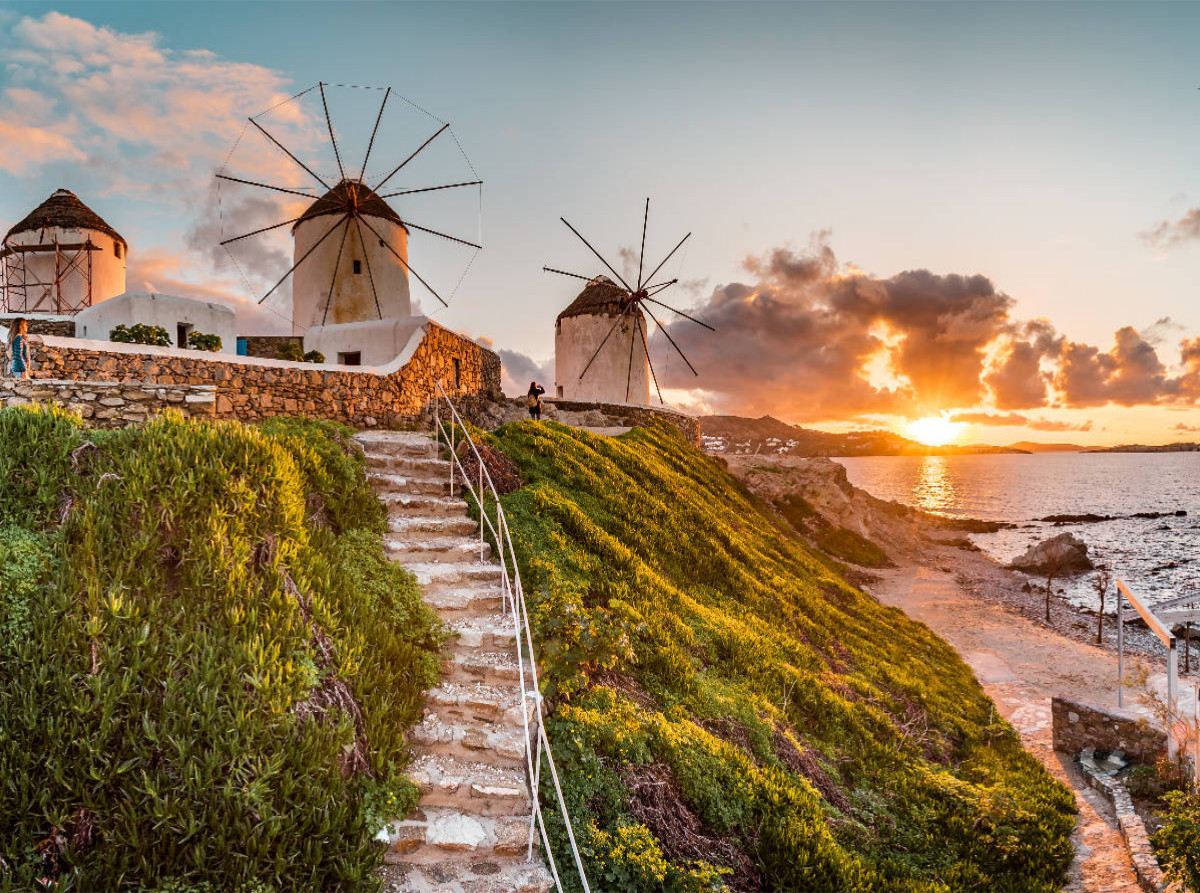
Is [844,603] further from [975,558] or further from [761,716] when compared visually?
[975,558]

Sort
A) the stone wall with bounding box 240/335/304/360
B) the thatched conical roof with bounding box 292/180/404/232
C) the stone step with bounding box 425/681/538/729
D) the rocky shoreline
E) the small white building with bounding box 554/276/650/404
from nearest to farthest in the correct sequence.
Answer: the stone step with bounding box 425/681/538/729 < the stone wall with bounding box 240/335/304/360 < the thatched conical roof with bounding box 292/180/404/232 < the rocky shoreline < the small white building with bounding box 554/276/650/404

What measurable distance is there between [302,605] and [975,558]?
141 feet

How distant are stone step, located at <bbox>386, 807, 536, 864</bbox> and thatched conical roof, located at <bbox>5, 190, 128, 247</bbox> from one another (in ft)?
106

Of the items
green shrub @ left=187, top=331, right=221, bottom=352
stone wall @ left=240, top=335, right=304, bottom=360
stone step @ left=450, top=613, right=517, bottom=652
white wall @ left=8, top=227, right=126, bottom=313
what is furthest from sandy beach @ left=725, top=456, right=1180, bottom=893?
white wall @ left=8, top=227, right=126, bottom=313

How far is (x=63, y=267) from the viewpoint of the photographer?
2550 cm

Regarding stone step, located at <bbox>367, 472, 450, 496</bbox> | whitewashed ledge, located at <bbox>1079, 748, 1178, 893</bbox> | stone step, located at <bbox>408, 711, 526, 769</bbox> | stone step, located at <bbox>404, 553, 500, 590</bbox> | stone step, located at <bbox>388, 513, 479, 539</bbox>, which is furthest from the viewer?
stone step, located at <bbox>367, 472, 450, 496</bbox>

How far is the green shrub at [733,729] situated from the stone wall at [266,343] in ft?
49.0

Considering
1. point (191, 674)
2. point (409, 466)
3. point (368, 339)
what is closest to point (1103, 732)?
point (409, 466)

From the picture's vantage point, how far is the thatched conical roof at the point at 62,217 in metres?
25.4

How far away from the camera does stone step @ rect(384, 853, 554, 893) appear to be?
442cm

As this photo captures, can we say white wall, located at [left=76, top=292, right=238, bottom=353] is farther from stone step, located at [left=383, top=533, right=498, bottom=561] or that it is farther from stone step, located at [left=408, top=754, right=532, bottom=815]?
stone step, located at [left=408, top=754, right=532, bottom=815]

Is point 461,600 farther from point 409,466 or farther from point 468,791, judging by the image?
point 409,466

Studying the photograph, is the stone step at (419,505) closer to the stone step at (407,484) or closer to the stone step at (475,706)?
the stone step at (407,484)

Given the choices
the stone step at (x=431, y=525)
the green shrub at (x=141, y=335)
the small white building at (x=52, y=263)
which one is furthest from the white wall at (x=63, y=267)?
the stone step at (x=431, y=525)
